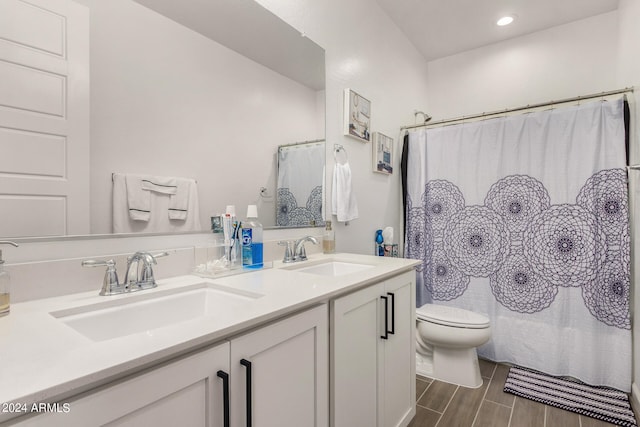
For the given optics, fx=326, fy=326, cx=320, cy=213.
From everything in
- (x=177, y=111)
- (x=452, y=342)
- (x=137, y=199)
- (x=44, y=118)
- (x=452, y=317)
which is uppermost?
(x=177, y=111)

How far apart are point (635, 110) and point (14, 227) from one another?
2840mm

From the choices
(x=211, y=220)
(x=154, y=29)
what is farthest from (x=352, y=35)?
(x=211, y=220)

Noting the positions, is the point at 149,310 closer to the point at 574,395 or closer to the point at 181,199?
the point at 181,199

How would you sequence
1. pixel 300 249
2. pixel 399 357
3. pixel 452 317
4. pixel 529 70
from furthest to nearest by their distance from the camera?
pixel 529 70
pixel 452 317
pixel 300 249
pixel 399 357

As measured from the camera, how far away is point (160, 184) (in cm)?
111

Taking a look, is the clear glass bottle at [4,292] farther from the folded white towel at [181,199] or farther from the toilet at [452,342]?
the toilet at [452,342]

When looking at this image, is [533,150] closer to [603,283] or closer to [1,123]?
[603,283]

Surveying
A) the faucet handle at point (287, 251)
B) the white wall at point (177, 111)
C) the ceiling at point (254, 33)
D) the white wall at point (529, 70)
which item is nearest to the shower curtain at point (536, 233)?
the white wall at point (529, 70)

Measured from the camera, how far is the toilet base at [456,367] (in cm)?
201

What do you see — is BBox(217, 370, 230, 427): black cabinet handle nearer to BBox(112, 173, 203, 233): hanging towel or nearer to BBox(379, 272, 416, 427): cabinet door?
BBox(112, 173, 203, 233): hanging towel

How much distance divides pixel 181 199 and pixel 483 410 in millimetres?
1877

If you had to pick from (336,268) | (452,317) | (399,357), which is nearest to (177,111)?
(336,268)

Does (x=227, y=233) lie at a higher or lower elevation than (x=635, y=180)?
lower

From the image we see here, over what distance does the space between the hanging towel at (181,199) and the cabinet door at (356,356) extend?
0.63 m
